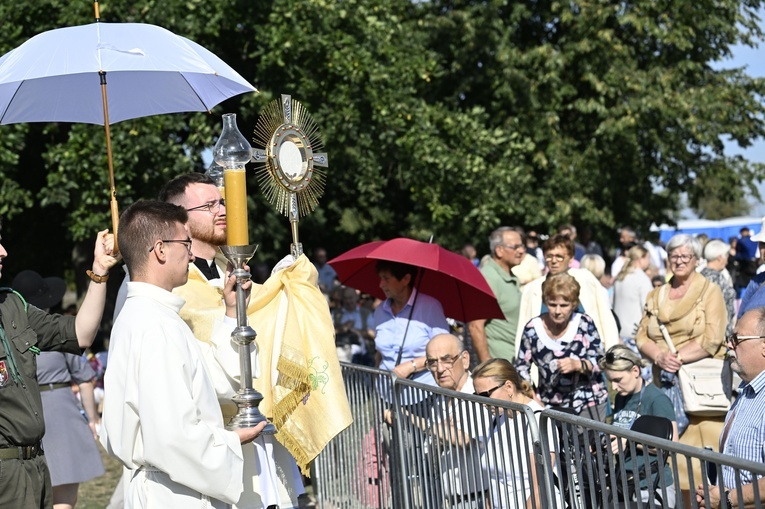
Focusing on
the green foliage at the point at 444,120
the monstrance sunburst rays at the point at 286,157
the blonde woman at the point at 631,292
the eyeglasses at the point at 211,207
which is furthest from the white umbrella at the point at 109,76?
the green foliage at the point at 444,120

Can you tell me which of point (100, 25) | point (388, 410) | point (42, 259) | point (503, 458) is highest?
point (42, 259)

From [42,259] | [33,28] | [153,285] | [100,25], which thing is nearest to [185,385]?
[153,285]

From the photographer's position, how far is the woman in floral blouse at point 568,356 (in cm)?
677

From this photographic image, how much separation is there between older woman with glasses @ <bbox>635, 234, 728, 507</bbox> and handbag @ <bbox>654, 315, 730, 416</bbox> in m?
0.09

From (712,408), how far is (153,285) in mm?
4956

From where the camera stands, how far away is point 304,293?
4570 millimetres

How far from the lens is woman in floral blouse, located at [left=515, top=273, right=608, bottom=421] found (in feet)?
22.2

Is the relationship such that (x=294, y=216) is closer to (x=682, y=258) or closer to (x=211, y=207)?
(x=211, y=207)

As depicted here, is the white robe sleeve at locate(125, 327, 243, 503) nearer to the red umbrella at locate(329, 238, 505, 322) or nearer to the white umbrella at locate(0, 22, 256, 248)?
the white umbrella at locate(0, 22, 256, 248)

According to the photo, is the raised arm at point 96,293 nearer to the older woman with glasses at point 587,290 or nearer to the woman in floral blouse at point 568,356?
the woman in floral blouse at point 568,356

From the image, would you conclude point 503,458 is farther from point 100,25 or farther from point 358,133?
point 358,133

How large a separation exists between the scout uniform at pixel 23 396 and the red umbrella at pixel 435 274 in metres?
2.88

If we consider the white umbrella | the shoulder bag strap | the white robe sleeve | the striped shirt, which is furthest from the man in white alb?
the shoulder bag strap

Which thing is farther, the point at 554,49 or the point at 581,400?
the point at 554,49
